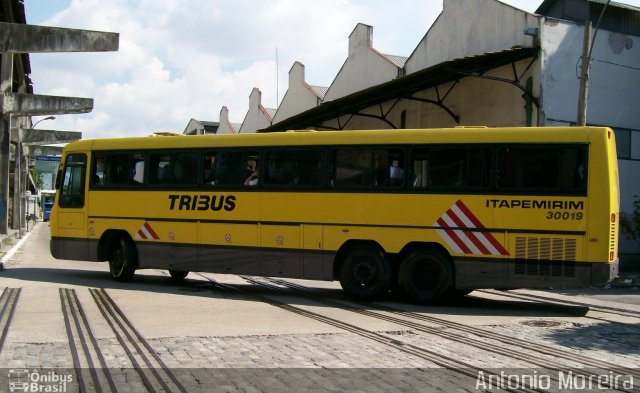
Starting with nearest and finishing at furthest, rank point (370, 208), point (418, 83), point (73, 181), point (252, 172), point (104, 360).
Answer: point (104, 360)
point (370, 208)
point (252, 172)
point (73, 181)
point (418, 83)

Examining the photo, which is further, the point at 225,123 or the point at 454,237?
the point at 225,123

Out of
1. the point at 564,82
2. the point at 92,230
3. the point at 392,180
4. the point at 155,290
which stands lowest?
the point at 155,290

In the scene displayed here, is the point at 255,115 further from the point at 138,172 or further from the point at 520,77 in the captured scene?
the point at 138,172

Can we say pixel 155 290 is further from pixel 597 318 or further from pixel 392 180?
pixel 597 318

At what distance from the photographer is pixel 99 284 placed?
48.0ft

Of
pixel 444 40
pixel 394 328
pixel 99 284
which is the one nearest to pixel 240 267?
pixel 99 284

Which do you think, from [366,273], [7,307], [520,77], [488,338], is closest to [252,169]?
[366,273]

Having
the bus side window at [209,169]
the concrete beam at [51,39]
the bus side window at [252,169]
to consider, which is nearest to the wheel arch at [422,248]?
the bus side window at [252,169]

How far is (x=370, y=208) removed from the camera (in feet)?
40.7

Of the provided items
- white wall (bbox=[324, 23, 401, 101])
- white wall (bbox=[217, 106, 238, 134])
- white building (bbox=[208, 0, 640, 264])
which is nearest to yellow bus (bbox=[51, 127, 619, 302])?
white building (bbox=[208, 0, 640, 264])

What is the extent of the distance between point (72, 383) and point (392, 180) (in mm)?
7520

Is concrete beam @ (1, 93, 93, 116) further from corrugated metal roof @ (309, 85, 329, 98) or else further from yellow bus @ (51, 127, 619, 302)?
corrugated metal roof @ (309, 85, 329, 98)

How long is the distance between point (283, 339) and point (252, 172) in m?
5.69

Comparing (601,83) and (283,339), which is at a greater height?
(601,83)
